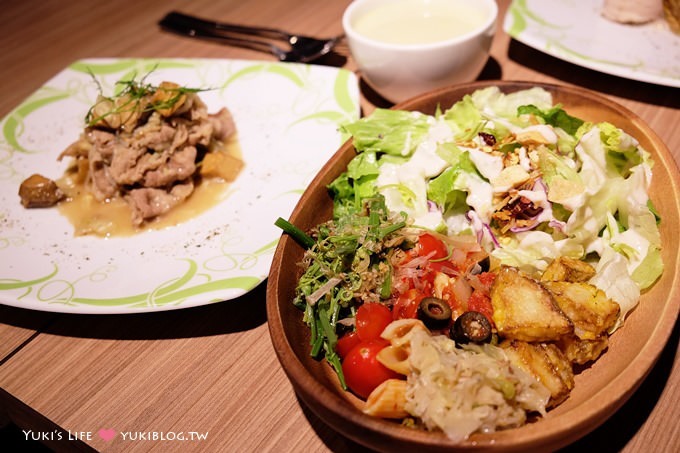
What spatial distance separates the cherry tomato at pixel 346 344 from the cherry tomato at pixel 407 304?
144mm

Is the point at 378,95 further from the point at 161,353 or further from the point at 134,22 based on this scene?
the point at 134,22

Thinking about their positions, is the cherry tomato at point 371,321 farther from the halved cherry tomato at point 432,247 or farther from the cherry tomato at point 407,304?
the halved cherry tomato at point 432,247

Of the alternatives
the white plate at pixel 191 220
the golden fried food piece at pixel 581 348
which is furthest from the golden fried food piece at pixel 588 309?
the white plate at pixel 191 220

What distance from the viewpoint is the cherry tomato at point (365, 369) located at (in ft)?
4.85

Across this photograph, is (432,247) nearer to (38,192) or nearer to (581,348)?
(581,348)

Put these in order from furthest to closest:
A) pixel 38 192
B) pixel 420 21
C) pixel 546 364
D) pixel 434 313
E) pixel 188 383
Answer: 1. pixel 420 21
2. pixel 38 192
3. pixel 188 383
4. pixel 434 313
5. pixel 546 364

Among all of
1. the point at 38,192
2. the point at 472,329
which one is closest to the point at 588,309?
the point at 472,329

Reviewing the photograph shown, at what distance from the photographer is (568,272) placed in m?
1.73

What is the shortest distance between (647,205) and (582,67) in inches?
52.2

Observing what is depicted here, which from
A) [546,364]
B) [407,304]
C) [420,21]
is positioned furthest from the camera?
[420,21]

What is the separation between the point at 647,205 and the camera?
6.07ft

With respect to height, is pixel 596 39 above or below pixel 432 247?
above

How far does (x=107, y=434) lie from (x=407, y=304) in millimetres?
1030

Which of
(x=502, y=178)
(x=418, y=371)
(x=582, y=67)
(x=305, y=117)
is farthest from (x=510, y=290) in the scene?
(x=582, y=67)
